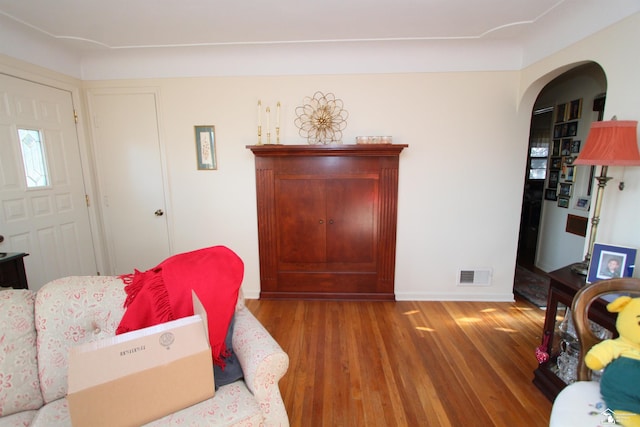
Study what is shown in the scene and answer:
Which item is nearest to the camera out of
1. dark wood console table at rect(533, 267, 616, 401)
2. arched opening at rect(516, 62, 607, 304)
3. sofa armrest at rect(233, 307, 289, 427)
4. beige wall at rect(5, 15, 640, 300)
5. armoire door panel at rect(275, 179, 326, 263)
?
sofa armrest at rect(233, 307, 289, 427)

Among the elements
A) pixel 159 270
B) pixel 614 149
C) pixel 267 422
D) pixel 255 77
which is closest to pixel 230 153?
pixel 255 77

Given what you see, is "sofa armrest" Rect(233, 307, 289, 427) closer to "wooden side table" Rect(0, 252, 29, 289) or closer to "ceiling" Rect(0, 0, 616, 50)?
"wooden side table" Rect(0, 252, 29, 289)

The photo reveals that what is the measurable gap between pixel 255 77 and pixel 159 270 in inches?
82.0

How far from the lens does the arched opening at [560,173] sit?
9.97 feet

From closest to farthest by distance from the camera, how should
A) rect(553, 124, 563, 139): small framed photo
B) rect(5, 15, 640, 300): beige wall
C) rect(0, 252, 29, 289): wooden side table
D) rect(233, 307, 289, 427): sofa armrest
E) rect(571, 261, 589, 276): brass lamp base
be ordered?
rect(233, 307, 289, 427): sofa armrest, rect(571, 261, 589, 276): brass lamp base, rect(0, 252, 29, 289): wooden side table, rect(5, 15, 640, 300): beige wall, rect(553, 124, 563, 139): small framed photo

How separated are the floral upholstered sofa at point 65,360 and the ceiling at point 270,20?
1.89 meters

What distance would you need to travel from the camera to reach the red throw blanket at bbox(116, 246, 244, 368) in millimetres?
1309

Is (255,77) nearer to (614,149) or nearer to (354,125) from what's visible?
(354,125)

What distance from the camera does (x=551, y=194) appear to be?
3.58 metres

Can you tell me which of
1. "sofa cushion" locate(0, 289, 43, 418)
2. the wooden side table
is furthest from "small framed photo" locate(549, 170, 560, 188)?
the wooden side table

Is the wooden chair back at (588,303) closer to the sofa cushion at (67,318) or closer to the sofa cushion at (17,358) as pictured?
the sofa cushion at (67,318)

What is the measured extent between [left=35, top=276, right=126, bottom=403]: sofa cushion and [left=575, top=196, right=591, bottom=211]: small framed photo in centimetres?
421

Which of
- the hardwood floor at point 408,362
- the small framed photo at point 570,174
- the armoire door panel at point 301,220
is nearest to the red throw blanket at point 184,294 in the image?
the hardwood floor at point 408,362

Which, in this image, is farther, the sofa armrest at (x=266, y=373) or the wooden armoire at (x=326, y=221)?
the wooden armoire at (x=326, y=221)
